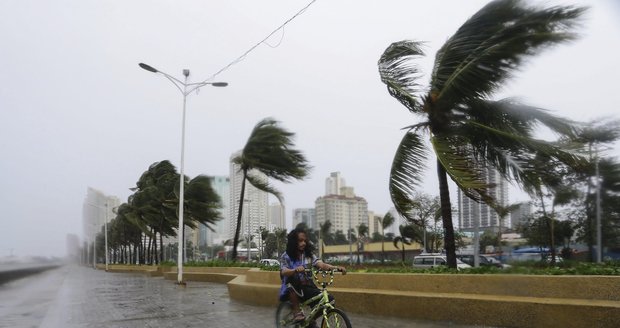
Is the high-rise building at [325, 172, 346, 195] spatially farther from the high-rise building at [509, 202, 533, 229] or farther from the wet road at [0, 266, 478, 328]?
the wet road at [0, 266, 478, 328]

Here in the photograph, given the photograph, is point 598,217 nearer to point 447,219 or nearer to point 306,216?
point 447,219

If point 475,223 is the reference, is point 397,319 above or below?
below

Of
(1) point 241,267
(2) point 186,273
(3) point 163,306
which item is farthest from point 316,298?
(2) point 186,273

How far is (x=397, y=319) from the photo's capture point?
28.2 ft

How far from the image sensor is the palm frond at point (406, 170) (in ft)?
33.6

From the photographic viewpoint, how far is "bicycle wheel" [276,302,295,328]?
268 inches

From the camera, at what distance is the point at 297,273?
256 inches

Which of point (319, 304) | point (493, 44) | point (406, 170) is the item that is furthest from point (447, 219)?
point (319, 304)

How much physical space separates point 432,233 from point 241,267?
98.8 feet

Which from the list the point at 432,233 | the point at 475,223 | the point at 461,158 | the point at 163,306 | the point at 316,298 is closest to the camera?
the point at 316,298

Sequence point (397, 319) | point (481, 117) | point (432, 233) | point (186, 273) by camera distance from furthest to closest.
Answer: point (432, 233)
point (186, 273)
point (481, 117)
point (397, 319)

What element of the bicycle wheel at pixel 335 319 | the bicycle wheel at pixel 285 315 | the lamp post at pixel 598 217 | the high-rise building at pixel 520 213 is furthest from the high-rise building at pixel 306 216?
the bicycle wheel at pixel 335 319

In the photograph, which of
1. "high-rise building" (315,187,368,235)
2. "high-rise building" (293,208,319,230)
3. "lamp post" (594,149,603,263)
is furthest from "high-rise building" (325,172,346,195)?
"lamp post" (594,149,603,263)

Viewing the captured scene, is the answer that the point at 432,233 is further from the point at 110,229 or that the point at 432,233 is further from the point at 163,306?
the point at 110,229
